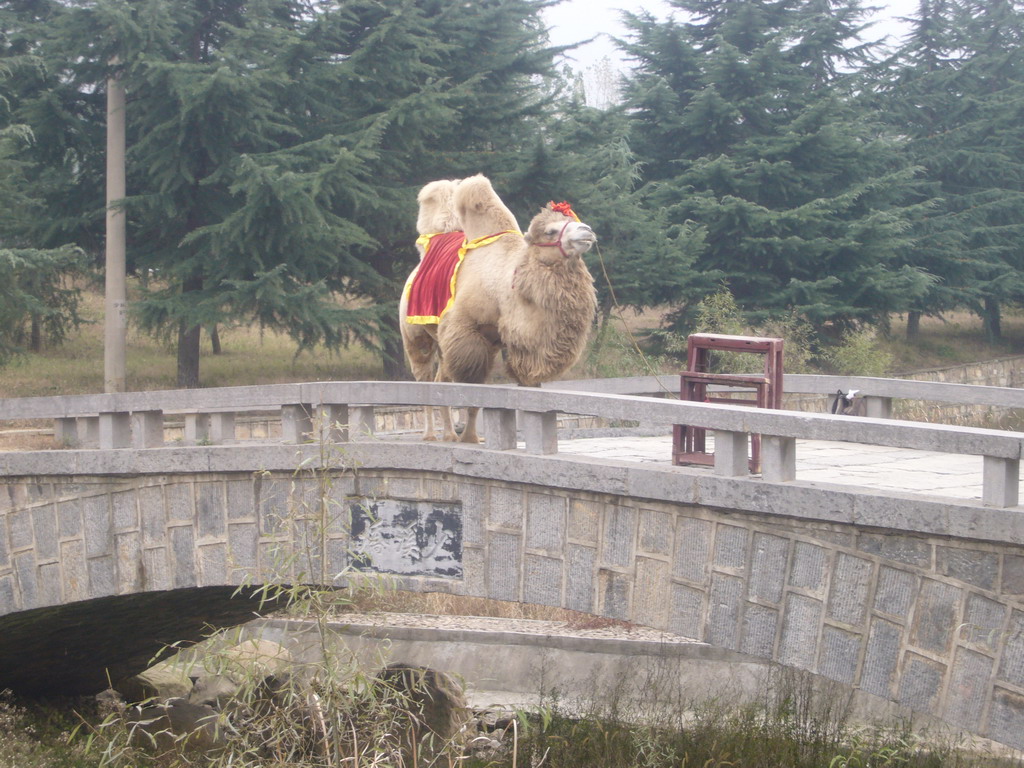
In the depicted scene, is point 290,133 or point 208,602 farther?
point 290,133

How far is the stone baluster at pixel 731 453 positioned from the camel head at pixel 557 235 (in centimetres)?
217

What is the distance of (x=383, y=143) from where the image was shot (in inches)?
784

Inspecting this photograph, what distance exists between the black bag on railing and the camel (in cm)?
268

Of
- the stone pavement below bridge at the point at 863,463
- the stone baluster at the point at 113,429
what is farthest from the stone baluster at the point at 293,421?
the stone pavement below bridge at the point at 863,463

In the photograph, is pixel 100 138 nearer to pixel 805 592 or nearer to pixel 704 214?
pixel 704 214

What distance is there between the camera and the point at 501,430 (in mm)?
7871

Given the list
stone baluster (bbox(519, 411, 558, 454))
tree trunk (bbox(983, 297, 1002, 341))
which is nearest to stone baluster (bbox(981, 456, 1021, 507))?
stone baluster (bbox(519, 411, 558, 454))

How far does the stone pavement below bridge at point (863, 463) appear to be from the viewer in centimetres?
780

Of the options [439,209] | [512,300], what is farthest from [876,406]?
[439,209]

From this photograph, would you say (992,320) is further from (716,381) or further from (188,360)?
(716,381)

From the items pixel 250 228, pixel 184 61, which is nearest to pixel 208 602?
pixel 250 228

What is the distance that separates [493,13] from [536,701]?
12.8 meters

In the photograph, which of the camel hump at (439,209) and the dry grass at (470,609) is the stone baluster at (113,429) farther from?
the dry grass at (470,609)

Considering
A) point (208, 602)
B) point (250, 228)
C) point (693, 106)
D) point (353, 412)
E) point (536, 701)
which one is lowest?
point (536, 701)
